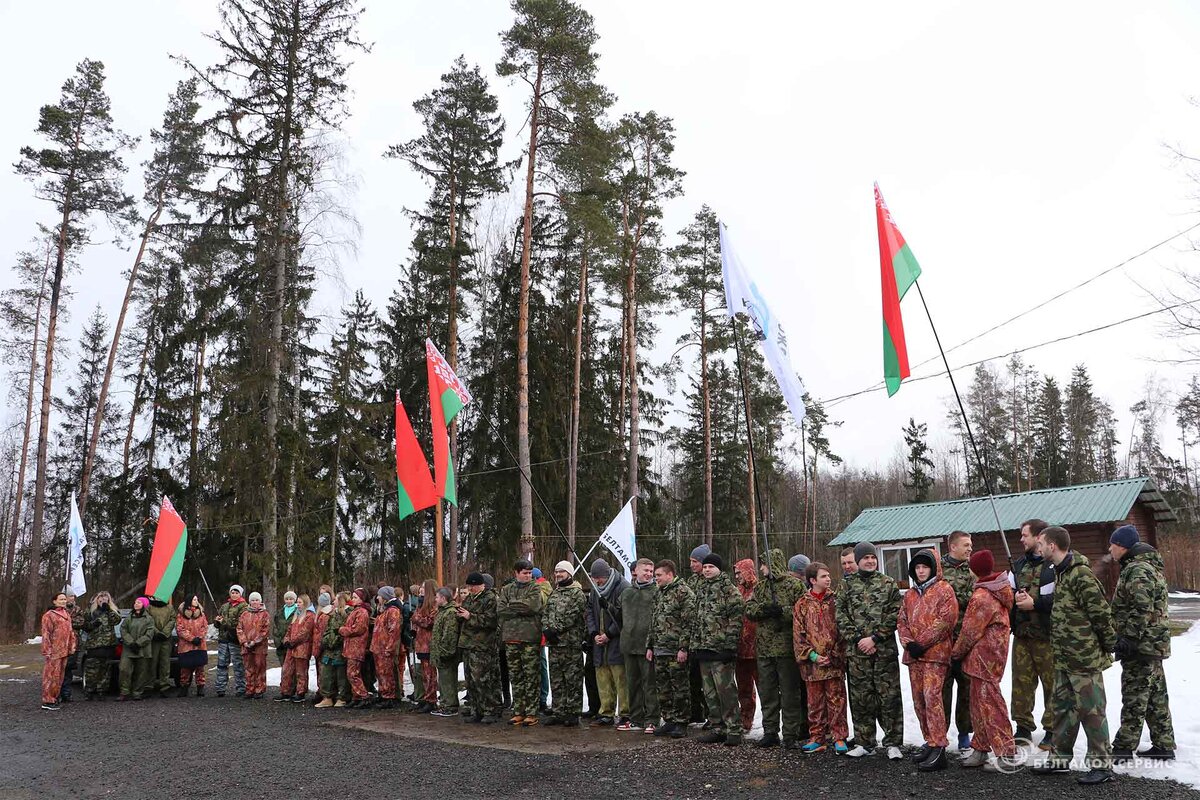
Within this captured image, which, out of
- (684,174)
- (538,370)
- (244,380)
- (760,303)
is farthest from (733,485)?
(760,303)

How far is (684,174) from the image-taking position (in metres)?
29.2

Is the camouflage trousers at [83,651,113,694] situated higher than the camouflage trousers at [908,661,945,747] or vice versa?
the camouflage trousers at [908,661,945,747]

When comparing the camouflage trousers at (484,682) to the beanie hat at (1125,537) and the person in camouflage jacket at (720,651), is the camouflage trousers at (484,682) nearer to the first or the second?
the person in camouflage jacket at (720,651)

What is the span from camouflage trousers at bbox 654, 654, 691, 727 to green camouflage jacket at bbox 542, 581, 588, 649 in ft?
3.82

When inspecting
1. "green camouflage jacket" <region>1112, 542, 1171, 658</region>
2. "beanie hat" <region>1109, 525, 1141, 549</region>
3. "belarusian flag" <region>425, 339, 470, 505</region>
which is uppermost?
"belarusian flag" <region>425, 339, 470, 505</region>

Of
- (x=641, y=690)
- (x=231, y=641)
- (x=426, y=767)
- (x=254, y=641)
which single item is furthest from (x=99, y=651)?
(x=641, y=690)

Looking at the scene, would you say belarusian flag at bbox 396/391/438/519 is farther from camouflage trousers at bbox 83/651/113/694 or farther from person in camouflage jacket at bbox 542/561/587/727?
camouflage trousers at bbox 83/651/113/694

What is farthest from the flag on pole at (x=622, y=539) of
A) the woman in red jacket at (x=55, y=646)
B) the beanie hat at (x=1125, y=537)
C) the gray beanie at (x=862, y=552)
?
the woman in red jacket at (x=55, y=646)

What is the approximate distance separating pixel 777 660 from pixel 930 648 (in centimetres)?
174

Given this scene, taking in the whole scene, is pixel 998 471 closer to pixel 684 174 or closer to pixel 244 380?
pixel 684 174

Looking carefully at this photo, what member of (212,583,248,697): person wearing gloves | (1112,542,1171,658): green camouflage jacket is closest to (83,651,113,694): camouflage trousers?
(212,583,248,697): person wearing gloves

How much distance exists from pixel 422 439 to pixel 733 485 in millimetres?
17248

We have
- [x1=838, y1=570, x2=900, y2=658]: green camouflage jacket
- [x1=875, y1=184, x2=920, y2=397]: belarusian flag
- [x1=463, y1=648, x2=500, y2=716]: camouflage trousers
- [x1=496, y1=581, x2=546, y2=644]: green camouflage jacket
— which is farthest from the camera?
[x1=463, y1=648, x2=500, y2=716]: camouflage trousers

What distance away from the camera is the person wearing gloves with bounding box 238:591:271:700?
14.3 m
